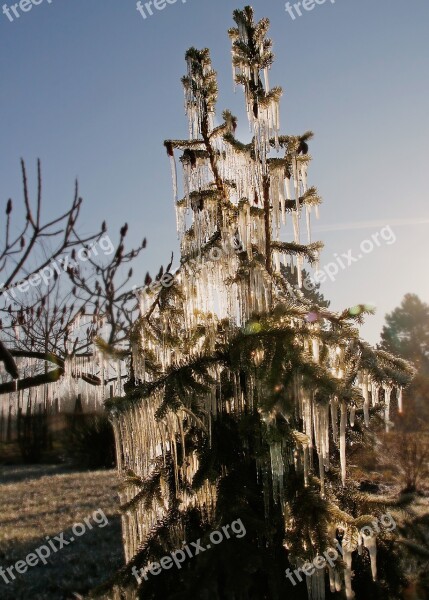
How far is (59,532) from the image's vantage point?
9508mm

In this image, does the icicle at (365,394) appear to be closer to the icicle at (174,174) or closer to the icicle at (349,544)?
the icicle at (349,544)

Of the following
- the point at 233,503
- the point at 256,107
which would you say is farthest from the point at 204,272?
the point at 233,503

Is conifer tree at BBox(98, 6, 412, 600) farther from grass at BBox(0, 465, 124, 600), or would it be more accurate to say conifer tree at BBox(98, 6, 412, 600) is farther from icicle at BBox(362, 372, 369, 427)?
grass at BBox(0, 465, 124, 600)

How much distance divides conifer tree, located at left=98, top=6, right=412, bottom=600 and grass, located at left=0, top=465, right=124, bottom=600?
6.19 feet

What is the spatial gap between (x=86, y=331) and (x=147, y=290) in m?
1.40

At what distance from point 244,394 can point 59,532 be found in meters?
8.20

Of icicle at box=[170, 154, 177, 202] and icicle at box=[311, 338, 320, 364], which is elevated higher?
icicle at box=[170, 154, 177, 202]

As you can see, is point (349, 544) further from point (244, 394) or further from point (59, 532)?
point (59, 532)

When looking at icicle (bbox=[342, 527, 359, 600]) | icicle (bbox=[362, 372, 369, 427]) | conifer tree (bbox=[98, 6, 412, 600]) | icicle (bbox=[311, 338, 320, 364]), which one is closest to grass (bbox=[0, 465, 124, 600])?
conifer tree (bbox=[98, 6, 412, 600])

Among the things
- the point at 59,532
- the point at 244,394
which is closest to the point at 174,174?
the point at 244,394

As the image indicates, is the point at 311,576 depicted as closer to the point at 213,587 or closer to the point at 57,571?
the point at 213,587

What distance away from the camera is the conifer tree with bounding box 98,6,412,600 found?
91.0 inches

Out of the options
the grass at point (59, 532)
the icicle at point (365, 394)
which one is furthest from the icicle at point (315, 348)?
the grass at point (59, 532)

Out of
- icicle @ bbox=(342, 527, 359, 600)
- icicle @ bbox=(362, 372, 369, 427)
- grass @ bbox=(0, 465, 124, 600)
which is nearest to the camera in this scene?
icicle @ bbox=(362, 372, 369, 427)
